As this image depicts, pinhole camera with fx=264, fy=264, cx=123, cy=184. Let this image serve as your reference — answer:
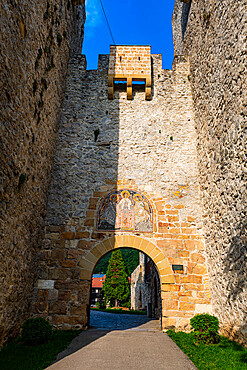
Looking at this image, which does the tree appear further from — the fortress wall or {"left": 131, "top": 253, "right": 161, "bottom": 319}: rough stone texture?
the fortress wall

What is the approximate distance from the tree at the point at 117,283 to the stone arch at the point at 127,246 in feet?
55.2

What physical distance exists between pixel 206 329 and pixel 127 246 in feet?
8.80

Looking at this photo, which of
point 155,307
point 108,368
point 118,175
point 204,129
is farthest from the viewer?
point 155,307

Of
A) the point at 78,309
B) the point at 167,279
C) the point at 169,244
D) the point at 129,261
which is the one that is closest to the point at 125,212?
the point at 169,244

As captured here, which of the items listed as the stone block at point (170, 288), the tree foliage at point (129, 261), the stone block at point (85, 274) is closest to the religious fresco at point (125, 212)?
the stone block at point (85, 274)

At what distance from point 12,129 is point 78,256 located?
3656 mm

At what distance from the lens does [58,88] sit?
8.46 metres

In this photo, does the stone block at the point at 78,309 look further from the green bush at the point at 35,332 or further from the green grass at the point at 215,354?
the green grass at the point at 215,354

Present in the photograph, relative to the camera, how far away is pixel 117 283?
22.5m

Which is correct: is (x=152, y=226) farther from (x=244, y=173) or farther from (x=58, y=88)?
(x=58, y=88)

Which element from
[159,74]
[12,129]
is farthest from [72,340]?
[159,74]

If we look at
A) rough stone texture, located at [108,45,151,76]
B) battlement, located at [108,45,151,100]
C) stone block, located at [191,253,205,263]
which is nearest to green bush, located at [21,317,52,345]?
stone block, located at [191,253,205,263]

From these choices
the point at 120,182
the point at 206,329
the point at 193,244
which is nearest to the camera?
the point at 206,329

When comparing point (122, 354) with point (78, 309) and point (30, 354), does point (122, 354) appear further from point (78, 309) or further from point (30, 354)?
point (78, 309)
